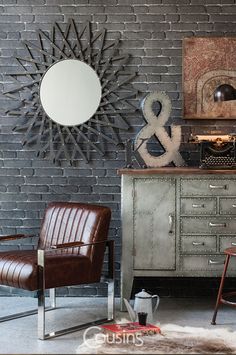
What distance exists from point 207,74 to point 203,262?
65.1 inches

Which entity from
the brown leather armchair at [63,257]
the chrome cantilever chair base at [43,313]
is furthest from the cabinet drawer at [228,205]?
the chrome cantilever chair base at [43,313]

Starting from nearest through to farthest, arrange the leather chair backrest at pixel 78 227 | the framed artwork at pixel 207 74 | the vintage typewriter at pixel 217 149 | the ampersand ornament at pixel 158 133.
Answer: the leather chair backrest at pixel 78 227, the vintage typewriter at pixel 217 149, the ampersand ornament at pixel 158 133, the framed artwork at pixel 207 74

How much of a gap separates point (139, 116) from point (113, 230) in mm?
1041

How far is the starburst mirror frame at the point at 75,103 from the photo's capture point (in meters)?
6.16

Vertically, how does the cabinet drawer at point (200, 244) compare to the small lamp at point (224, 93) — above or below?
below

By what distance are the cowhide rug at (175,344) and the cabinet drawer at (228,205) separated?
100cm

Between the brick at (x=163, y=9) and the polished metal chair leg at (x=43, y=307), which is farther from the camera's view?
the brick at (x=163, y=9)

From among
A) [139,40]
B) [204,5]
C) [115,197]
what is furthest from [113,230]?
[204,5]

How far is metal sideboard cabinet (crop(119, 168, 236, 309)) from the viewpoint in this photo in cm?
562

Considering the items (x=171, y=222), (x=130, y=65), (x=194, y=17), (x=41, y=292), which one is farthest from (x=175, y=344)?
(x=194, y=17)

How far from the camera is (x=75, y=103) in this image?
6.17 meters

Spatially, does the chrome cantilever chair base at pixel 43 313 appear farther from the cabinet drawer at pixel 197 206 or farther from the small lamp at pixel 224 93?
the small lamp at pixel 224 93

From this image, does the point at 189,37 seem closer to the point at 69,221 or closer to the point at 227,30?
the point at 227,30

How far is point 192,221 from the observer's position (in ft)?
18.5
